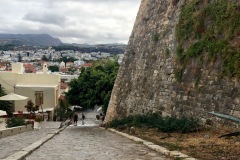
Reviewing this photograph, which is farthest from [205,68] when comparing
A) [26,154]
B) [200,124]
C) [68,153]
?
[26,154]

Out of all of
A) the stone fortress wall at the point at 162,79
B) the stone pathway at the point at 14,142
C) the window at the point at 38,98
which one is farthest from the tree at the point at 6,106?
the stone pathway at the point at 14,142

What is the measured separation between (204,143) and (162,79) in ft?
21.6

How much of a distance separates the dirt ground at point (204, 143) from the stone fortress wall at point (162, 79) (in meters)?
0.88

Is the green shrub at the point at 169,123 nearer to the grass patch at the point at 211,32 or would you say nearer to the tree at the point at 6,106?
the grass patch at the point at 211,32

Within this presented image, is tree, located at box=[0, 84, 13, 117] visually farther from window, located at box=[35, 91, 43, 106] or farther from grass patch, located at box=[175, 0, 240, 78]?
grass patch, located at box=[175, 0, 240, 78]

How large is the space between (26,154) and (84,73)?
1230 inches

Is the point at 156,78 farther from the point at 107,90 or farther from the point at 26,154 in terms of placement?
the point at 107,90

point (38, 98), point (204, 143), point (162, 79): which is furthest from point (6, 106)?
point (204, 143)

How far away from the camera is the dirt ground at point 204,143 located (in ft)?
23.0

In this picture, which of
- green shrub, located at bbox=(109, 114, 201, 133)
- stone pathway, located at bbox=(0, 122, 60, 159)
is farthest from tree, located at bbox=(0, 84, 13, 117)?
stone pathway, located at bbox=(0, 122, 60, 159)

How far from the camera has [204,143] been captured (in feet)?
27.8

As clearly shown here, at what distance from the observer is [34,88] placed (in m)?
34.2

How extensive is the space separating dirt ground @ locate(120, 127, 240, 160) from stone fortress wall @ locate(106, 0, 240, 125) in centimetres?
88

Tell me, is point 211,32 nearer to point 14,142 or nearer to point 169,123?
point 169,123
